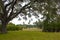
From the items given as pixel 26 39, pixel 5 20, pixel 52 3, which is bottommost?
pixel 26 39

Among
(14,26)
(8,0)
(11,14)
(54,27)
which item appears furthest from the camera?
(14,26)

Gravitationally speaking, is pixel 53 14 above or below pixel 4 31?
above

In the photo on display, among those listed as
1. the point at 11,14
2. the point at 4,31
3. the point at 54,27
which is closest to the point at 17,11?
the point at 11,14

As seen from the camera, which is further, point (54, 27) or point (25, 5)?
point (54, 27)

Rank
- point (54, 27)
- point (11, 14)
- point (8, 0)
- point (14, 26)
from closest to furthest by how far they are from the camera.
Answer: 1. point (8, 0)
2. point (11, 14)
3. point (54, 27)
4. point (14, 26)

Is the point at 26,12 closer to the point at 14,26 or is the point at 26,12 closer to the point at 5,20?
the point at 5,20

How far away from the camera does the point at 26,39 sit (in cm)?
1844

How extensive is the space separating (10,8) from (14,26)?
16.1 meters

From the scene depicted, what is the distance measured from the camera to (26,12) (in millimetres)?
21938

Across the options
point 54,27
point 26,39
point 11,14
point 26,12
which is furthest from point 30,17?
point 54,27

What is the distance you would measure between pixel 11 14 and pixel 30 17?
2.69 m

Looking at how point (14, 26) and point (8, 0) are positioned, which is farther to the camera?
point (14, 26)

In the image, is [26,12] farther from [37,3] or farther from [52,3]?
[52,3]

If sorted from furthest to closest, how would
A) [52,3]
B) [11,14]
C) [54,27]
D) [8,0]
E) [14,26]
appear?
1. [14,26]
2. [54,27]
3. [11,14]
4. [8,0]
5. [52,3]
